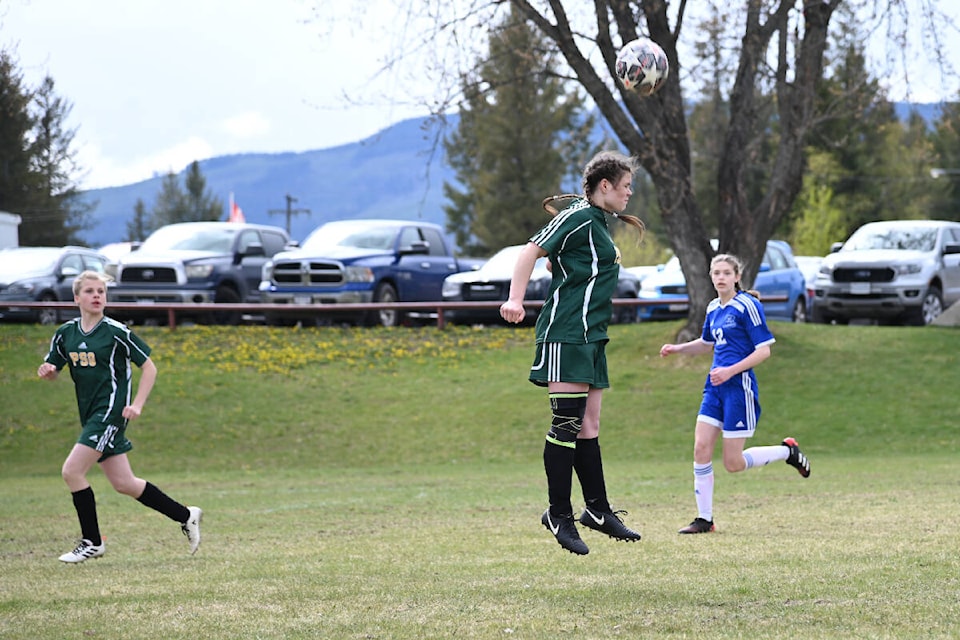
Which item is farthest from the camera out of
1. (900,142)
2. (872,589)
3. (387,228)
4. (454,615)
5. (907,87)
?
(900,142)

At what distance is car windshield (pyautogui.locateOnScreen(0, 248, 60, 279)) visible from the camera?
2725cm

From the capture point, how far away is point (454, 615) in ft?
17.9

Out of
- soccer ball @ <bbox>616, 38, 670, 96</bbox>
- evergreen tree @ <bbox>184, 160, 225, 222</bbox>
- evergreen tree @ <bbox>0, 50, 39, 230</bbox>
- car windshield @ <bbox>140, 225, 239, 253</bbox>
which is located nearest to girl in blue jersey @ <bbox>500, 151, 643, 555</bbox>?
soccer ball @ <bbox>616, 38, 670, 96</bbox>

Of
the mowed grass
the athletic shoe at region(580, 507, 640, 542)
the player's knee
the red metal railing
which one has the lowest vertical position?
the mowed grass

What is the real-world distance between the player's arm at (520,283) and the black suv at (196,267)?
19072 mm

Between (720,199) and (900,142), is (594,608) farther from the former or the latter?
(900,142)

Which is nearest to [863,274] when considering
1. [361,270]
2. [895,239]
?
[895,239]

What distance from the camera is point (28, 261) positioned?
90.6 ft

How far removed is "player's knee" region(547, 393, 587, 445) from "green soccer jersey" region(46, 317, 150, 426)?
295 centimetres

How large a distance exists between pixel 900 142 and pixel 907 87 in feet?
196

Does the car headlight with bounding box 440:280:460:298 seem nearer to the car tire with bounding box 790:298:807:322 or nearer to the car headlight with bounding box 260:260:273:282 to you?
the car headlight with bounding box 260:260:273:282

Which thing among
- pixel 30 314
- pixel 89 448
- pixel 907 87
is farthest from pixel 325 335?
pixel 89 448

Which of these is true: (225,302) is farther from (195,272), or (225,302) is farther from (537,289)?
(537,289)

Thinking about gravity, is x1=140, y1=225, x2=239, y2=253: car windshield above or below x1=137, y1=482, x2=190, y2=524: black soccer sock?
above
